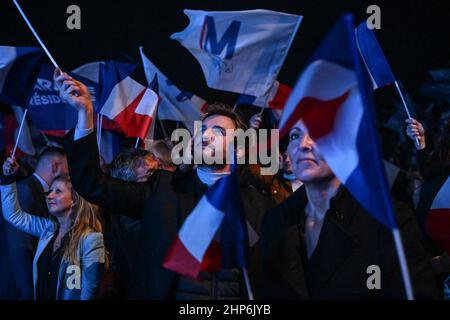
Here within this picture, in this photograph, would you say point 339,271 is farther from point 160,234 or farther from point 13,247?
point 13,247

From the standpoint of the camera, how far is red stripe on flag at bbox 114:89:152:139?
620 cm

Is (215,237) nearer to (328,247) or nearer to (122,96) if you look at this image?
(328,247)

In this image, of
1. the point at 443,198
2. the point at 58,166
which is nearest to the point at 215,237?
the point at 443,198

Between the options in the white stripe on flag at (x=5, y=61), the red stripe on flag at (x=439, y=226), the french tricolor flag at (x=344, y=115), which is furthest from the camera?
the white stripe on flag at (x=5, y=61)

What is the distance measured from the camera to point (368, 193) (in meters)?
2.34

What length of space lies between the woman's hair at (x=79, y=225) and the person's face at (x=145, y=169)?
42 cm

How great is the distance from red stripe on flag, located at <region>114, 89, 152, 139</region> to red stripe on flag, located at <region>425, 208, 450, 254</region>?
3031 millimetres

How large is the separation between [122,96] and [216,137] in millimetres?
→ 3167

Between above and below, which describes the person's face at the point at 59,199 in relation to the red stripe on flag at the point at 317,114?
above

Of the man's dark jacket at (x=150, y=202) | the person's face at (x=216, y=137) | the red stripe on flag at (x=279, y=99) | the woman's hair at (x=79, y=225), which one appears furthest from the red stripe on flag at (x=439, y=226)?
the red stripe on flag at (x=279, y=99)

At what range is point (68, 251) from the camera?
4.25 m

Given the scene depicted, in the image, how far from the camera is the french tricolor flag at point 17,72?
4.51 m

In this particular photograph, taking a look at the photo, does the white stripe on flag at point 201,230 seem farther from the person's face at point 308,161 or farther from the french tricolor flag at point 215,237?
the person's face at point 308,161
